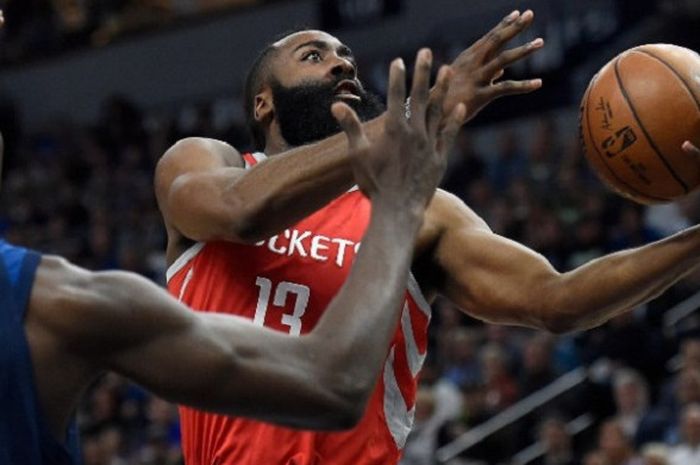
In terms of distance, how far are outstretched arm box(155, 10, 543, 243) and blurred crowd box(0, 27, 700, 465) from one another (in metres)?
3.83

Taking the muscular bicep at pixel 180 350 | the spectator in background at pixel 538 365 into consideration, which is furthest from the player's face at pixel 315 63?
the spectator in background at pixel 538 365

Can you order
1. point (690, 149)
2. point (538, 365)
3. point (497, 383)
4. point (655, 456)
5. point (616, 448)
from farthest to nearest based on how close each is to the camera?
1. point (497, 383)
2. point (538, 365)
3. point (616, 448)
4. point (655, 456)
5. point (690, 149)

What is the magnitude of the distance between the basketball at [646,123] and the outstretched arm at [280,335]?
1.52m

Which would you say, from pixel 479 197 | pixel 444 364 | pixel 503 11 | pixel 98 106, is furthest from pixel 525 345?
pixel 98 106

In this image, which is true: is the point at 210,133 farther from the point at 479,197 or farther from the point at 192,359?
the point at 192,359

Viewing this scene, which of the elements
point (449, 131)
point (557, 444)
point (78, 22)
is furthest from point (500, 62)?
point (78, 22)

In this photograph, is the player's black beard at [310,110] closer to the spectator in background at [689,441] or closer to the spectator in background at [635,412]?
the spectator in background at [689,441]

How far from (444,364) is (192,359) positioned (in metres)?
8.73

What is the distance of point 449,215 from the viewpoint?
4496mm

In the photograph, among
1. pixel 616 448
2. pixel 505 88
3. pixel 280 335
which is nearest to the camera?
pixel 280 335

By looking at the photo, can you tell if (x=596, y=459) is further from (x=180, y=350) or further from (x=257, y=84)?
(x=180, y=350)

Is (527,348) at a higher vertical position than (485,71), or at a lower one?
lower

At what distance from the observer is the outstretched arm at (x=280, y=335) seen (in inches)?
98.3

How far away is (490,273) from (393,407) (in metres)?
0.50
